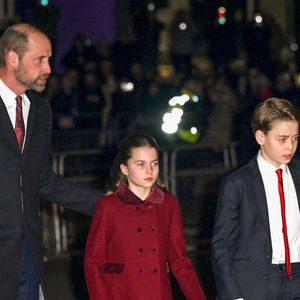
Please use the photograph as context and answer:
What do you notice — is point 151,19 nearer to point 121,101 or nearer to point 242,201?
point 121,101

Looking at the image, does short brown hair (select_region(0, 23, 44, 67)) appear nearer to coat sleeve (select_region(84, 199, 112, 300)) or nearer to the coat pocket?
coat sleeve (select_region(84, 199, 112, 300))

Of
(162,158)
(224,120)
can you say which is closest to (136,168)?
(162,158)

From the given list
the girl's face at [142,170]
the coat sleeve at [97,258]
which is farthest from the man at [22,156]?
the girl's face at [142,170]

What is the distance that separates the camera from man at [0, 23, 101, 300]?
22.0ft

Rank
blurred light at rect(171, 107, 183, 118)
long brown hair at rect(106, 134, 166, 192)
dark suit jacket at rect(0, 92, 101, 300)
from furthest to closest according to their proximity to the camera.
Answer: blurred light at rect(171, 107, 183, 118)
long brown hair at rect(106, 134, 166, 192)
dark suit jacket at rect(0, 92, 101, 300)

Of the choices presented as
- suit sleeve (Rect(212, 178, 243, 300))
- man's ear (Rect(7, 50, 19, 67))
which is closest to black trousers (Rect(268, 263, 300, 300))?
suit sleeve (Rect(212, 178, 243, 300))

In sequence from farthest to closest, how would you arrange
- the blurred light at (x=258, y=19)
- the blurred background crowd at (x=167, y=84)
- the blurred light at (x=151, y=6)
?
1. the blurred light at (x=151, y=6)
2. the blurred light at (x=258, y=19)
3. the blurred background crowd at (x=167, y=84)

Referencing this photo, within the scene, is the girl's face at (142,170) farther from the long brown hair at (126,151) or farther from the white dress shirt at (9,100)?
the white dress shirt at (9,100)

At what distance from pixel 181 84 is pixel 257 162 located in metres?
13.1

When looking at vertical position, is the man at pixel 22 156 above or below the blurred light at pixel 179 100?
below

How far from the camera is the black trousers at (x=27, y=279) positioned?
680 centimetres

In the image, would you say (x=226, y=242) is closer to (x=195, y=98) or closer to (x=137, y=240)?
(x=137, y=240)

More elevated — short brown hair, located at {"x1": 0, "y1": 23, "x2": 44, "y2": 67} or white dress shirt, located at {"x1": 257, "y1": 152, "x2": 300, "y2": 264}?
short brown hair, located at {"x1": 0, "y1": 23, "x2": 44, "y2": 67}

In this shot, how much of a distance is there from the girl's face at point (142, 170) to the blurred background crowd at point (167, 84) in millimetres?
6284
